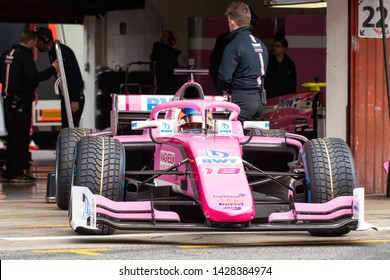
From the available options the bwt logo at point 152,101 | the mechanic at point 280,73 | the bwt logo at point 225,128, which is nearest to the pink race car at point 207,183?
the bwt logo at point 225,128

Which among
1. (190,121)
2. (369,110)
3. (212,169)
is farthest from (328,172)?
(369,110)

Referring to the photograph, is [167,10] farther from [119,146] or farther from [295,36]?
[119,146]

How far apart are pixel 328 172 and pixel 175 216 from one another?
1.38 m

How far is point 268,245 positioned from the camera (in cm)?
925

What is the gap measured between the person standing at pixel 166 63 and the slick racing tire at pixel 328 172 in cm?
1141

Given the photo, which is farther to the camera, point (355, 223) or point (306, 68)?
point (306, 68)

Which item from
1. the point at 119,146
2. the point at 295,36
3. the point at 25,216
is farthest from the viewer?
the point at 295,36

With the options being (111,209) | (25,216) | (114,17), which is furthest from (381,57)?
(114,17)

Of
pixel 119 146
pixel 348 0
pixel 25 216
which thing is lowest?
pixel 25 216

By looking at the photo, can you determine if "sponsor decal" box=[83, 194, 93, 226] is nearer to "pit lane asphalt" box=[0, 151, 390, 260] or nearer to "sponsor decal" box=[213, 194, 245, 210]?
"pit lane asphalt" box=[0, 151, 390, 260]

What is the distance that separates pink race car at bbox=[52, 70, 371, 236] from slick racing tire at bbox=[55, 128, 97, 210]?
791 millimetres

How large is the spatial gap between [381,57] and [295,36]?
6209 millimetres

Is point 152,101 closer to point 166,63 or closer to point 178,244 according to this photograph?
point 178,244

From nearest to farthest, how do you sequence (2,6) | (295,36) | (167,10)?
(295,36) < (2,6) < (167,10)
